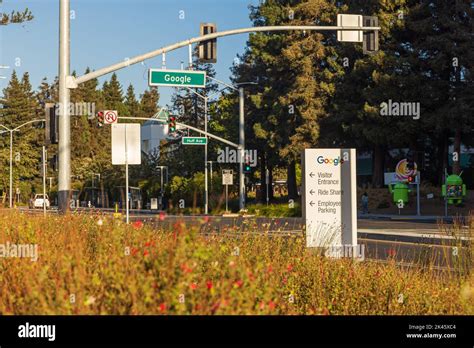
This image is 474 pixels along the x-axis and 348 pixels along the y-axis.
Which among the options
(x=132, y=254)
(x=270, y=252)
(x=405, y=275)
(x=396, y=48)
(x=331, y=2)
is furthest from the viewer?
(x=331, y=2)

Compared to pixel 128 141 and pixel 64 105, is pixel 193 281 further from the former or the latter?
pixel 128 141

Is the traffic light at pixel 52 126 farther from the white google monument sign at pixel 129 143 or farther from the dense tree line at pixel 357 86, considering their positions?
the dense tree line at pixel 357 86

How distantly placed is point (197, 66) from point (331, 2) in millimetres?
25378

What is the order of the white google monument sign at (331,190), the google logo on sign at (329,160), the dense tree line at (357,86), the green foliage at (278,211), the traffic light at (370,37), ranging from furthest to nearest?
the dense tree line at (357,86) < the green foliage at (278,211) < the traffic light at (370,37) < the google logo on sign at (329,160) < the white google monument sign at (331,190)

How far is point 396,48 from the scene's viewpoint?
51969 mm

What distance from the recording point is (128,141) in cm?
2575

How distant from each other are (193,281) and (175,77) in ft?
57.9

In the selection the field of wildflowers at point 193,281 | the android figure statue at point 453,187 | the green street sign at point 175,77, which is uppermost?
the green street sign at point 175,77

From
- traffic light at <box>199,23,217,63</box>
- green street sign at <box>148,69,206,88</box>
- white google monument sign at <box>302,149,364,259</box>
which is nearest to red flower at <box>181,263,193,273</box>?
white google monument sign at <box>302,149,364,259</box>

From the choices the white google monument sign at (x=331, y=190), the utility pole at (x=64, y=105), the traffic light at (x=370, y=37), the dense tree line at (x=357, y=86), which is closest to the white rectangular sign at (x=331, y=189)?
the white google monument sign at (x=331, y=190)

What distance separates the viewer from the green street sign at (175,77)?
23.0 meters

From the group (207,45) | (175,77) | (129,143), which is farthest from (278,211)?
(207,45)
